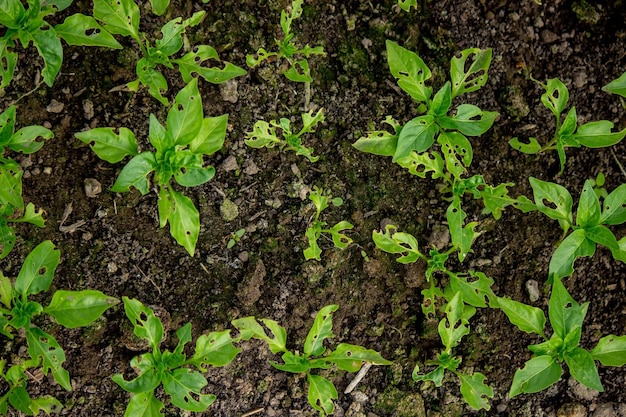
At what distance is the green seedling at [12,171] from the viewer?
2924mm

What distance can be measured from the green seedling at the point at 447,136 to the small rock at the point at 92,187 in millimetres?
1389

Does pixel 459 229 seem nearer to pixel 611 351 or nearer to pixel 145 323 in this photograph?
pixel 611 351

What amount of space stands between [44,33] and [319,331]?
197 cm

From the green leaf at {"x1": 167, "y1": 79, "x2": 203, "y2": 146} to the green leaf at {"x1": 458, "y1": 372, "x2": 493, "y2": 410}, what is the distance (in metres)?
1.93

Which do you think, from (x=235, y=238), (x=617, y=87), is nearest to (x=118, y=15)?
(x=235, y=238)

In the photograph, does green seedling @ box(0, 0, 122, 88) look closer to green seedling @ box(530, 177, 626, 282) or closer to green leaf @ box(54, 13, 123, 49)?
green leaf @ box(54, 13, 123, 49)

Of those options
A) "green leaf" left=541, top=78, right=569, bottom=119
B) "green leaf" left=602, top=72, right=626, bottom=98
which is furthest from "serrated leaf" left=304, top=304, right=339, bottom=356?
"green leaf" left=602, top=72, right=626, bottom=98

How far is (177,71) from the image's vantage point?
3.33 metres

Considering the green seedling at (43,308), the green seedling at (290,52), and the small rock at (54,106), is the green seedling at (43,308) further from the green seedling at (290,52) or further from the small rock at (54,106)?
the green seedling at (290,52)

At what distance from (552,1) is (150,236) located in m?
2.68

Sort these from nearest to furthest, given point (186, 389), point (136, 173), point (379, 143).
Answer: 1. point (136, 173)
2. point (186, 389)
3. point (379, 143)

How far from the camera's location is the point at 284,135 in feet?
10.8

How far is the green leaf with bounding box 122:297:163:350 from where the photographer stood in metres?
2.96

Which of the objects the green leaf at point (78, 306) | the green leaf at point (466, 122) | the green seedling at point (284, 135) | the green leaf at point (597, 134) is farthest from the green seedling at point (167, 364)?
the green leaf at point (597, 134)
